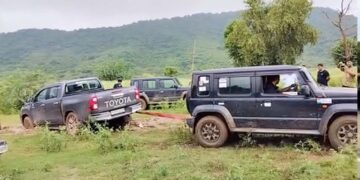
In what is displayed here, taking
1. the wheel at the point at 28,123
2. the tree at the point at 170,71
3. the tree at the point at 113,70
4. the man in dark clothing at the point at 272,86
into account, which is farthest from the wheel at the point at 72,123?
the tree at the point at 170,71

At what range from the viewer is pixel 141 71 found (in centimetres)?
1489

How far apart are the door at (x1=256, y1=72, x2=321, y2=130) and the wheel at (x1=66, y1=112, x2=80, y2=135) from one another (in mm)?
4106

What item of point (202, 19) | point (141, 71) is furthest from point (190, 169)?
point (141, 71)

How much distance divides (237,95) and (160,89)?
361 inches

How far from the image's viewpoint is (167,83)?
52.5 ft

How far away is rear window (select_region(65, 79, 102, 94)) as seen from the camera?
33.1 feet

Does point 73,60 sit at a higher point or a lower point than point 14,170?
higher

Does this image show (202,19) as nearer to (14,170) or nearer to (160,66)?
(160,66)

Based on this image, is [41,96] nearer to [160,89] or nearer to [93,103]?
[93,103]

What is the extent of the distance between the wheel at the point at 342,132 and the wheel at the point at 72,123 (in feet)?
16.6

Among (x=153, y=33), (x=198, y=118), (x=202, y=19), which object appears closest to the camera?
(x=198, y=118)

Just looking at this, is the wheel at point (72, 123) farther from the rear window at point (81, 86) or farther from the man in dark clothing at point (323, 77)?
the man in dark clothing at point (323, 77)

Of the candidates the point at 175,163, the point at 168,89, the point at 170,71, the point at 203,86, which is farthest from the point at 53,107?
the point at 168,89

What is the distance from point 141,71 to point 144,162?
884 centimetres
